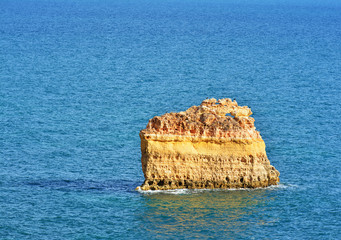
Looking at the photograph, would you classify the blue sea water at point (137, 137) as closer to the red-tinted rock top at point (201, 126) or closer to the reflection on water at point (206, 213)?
the reflection on water at point (206, 213)

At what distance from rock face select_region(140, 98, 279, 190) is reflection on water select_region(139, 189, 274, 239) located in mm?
1220

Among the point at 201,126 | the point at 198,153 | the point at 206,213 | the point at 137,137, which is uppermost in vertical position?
the point at 201,126

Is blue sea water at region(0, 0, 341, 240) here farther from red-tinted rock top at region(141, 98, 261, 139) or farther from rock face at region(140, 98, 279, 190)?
red-tinted rock top at region(141, 98, 261, 139)

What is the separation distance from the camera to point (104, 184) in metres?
75.0

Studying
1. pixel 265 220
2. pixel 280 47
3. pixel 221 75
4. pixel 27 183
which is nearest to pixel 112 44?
pixel 280 47

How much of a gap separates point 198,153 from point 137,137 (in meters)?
28.3

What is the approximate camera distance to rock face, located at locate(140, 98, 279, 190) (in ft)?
227

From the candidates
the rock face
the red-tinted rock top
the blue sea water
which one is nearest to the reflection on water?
the blue sea water

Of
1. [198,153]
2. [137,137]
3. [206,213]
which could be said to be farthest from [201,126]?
[137,137]

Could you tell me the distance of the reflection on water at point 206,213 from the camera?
6234cm

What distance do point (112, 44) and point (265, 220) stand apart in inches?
5351

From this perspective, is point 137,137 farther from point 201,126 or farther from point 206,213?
point 206,213

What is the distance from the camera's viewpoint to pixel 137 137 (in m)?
97.0

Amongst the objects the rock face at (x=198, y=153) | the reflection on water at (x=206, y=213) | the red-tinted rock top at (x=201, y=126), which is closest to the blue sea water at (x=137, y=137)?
the reflection on water at (x=206, y=213)
